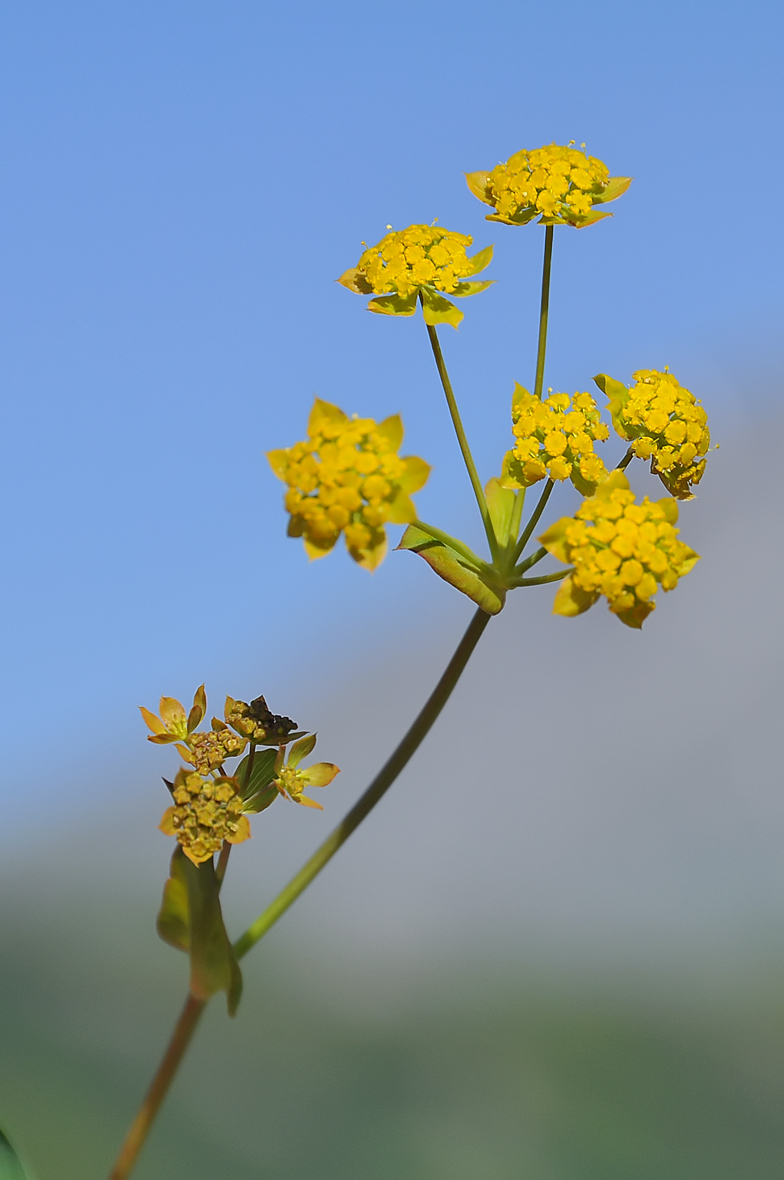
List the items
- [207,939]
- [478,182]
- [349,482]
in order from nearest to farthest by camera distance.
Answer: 1. [349,482]
2. [207,939]
3. [478,182]

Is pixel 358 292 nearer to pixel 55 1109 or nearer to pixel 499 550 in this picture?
pixel 499 550

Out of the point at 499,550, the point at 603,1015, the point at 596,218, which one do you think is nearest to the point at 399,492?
the point at 499,550

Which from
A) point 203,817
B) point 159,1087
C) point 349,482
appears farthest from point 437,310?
point 159,1087

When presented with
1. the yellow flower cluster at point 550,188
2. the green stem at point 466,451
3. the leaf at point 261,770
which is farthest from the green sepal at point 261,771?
the yellow flower cluster at point 550,188

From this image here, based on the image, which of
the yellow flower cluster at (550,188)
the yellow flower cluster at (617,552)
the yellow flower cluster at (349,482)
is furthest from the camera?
the yellow flower cluster at (550,188)

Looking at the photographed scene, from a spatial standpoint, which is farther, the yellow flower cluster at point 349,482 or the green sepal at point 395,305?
the green sepal at point 395,305

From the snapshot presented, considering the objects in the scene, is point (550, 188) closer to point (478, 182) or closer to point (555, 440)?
point (478, 182)

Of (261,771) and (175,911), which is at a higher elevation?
(261,771)

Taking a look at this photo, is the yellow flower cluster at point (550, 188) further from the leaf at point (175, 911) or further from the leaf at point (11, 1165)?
the leaf at point (11, 1165)
